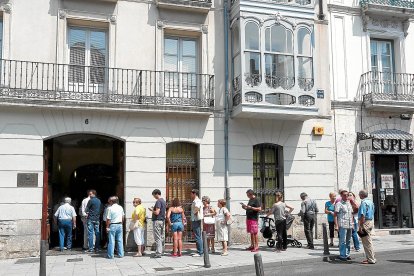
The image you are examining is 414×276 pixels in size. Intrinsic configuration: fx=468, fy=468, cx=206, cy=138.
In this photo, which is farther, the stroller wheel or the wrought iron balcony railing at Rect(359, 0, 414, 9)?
the wrought iron balcony railing at Rect(359, 0, 414, 9)

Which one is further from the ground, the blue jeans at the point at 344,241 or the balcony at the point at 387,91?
the balcony at the point at 387,91

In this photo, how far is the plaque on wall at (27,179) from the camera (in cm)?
1246

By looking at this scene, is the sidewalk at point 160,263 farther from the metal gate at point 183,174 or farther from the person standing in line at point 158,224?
the metal gate at point 183,174

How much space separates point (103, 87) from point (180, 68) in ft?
8.13

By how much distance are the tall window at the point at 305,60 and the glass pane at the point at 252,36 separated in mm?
1446

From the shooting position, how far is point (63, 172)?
1758 cm

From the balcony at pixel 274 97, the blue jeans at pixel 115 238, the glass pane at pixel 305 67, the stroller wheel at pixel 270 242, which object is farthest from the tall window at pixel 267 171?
the blue jeans at pixel 115 238

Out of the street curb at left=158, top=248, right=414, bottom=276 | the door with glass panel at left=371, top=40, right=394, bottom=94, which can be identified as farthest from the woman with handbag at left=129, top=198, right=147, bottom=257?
the door with glass panel at left=371, top=40, right=394, bottom=94

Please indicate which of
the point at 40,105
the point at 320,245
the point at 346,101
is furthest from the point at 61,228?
the point at 346,101

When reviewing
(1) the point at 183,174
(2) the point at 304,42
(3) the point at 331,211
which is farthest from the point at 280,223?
(2) the point at 304,42

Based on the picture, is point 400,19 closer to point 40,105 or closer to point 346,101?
point 346,101

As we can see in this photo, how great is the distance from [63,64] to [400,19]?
38.6 feet

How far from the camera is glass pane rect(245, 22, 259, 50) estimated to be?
1430 centimetres

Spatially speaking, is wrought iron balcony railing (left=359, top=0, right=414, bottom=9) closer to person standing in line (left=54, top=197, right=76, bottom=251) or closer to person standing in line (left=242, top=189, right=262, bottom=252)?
person standing in line (left=242, top=189, right=262, bottom=252)
